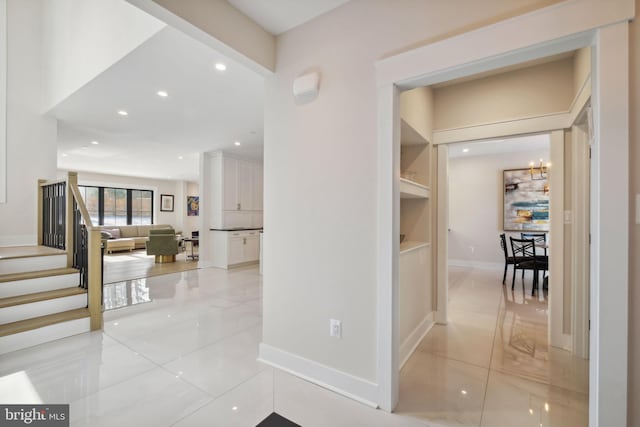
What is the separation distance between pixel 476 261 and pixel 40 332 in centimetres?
761

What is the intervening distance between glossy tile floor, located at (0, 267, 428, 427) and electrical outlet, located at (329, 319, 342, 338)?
384 mm

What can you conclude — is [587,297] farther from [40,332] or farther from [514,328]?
[40,332]

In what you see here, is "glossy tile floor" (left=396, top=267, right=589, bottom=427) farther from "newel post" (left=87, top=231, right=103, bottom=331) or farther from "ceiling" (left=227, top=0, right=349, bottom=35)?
"newel post" (left=87, top=231, right=103, bottom=331)

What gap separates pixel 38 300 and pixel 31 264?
0.61 m

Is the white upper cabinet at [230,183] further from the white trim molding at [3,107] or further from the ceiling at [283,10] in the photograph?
the ceiling at [283,10]

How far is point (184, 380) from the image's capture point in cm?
201

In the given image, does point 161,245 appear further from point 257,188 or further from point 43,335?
point 43,335

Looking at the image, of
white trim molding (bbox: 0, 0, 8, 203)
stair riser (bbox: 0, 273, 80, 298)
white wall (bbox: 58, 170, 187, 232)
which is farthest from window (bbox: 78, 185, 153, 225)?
stair riser (bbox: 0, 273, 80, 298)

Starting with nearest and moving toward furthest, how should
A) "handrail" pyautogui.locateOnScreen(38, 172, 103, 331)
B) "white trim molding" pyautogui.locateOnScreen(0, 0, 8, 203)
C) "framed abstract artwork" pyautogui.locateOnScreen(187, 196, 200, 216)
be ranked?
"handrail" pyautogui.locateOnScreen(38, 172, 103, 331), "white trim molding" pyautogui.locateOnScreen(0, 0, 8, 203), "framed abstract artwork" pyautogui.locateOnScreen(187, 196, 200, 216)

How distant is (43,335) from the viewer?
2.63 meters

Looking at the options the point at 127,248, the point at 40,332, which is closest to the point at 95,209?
the point at 127,248

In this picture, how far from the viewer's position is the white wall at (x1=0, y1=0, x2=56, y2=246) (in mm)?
4066

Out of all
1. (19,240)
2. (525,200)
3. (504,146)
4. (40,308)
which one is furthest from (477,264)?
(19,240)

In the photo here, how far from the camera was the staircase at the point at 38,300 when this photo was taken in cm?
257
